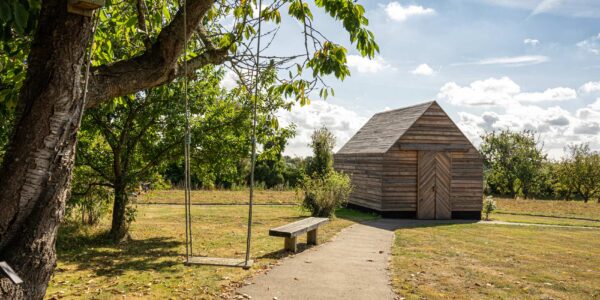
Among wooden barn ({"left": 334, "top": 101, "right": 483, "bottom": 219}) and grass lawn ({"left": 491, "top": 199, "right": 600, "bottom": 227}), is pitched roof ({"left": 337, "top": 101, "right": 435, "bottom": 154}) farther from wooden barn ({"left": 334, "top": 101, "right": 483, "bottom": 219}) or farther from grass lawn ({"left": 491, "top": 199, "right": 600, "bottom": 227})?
grass lawn ({"left": 491, "top": 199, "right": 600, "bottom": 227})

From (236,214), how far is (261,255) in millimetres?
8411

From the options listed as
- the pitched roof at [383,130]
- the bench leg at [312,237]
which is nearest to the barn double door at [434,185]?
the pitched roof at [383,130]

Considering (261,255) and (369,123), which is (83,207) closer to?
(261,255)

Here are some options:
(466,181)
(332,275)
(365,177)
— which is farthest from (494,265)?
(365,177)

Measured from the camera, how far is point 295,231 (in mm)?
8789

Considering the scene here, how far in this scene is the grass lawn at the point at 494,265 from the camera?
22.6ft

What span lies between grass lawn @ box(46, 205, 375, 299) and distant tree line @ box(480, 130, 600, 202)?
88.9 feet

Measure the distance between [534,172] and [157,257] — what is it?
115 feet

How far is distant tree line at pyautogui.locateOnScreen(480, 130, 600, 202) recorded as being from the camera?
36.2 metres

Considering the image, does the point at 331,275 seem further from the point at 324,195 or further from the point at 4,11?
the point at 324,195

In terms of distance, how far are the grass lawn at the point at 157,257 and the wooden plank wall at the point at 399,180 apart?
A: 3.02m

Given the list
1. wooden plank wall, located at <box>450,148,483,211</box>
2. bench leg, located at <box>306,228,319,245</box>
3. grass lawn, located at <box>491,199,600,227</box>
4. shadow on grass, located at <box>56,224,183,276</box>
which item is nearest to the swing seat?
shadow on grass, located at <box>56,224,183,276</box>

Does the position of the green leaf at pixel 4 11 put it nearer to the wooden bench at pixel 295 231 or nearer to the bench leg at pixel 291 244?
the wooden bench at pixel 295 231

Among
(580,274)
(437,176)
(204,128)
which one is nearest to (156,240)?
(204,128)
